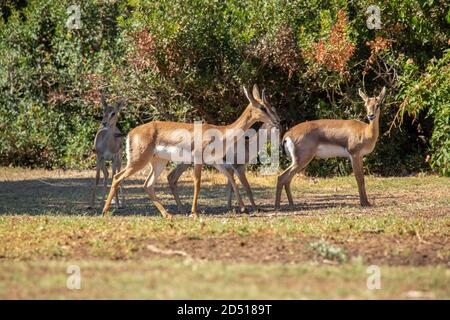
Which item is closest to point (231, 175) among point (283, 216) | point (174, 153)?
point (174, 153)

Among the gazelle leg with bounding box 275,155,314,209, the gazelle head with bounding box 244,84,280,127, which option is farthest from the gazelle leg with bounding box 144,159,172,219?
the gazelle leg with bounding box 275,155,314,209

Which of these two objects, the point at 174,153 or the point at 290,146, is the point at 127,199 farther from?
the point at 290,146

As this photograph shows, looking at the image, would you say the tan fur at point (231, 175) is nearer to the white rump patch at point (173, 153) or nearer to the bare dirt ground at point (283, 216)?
the bare dirt ground at point (283, 216)

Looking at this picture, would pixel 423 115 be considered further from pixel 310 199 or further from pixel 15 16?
pixel 15 16

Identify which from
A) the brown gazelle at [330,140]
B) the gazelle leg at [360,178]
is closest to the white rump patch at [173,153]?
the brown gazelle at [330,140]

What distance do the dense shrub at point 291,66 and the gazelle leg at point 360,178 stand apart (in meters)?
2.99

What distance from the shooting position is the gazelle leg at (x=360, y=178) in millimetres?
14180

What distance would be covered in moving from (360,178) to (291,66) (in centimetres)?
466

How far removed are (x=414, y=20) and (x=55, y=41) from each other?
884 cm

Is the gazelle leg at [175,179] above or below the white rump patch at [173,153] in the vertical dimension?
below

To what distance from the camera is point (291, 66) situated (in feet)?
60.6

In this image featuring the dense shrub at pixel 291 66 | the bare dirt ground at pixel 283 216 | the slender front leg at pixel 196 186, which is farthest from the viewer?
the dense shrub at pixel 291 66

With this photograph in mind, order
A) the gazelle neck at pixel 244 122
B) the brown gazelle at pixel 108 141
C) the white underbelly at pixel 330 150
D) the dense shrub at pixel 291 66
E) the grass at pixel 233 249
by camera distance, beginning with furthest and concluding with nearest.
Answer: the dense shrub at pixel 291 66 → the brown gazelle at pixel 108 141 → the white underbelly at pixel 330 150 → the gazelle neck at pixel 244 122 → the grass at pixel 233 249

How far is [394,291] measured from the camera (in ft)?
23.1
